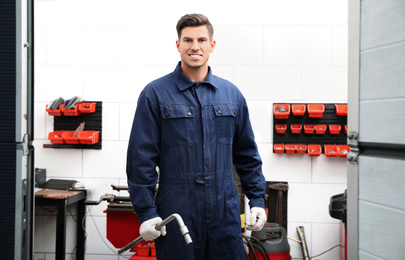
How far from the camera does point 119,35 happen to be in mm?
3432

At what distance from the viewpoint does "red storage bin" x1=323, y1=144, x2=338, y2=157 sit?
325 centimetres

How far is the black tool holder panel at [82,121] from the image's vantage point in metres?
3.43

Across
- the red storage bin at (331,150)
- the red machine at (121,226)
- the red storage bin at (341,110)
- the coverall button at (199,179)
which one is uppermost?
the red storage bin at (341,110)

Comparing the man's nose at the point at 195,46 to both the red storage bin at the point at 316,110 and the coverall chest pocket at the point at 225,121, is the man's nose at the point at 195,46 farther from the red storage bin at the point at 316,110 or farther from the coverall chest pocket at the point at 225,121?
the red storage bin at the point at 316,110

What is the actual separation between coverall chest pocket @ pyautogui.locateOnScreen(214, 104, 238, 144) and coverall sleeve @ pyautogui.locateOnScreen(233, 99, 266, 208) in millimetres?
82

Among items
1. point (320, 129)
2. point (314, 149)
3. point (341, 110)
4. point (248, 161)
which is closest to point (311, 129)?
point (320, 129)

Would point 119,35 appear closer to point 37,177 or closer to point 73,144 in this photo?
point 73,144

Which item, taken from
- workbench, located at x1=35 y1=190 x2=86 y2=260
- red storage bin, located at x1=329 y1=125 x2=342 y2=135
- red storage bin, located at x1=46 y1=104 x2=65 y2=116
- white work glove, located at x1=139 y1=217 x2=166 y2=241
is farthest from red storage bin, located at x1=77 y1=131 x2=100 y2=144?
red storage bin, located at x1=329 y1=125 x2=342 y2=135

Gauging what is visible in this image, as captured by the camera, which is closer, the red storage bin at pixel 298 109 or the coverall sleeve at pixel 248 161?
the coverall sleeve at pixel 248 161

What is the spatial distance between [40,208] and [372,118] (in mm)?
3114

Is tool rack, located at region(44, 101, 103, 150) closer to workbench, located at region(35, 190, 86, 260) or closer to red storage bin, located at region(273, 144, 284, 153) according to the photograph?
workbench, located at region(35, 190, 86, 260)

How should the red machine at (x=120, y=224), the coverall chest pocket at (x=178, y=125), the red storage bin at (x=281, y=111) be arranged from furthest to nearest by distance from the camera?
the red storage bin at (x=281, y=111)
the red machine at (x=120, y=224)
the coverall chest pocket at (x=178, y=125)

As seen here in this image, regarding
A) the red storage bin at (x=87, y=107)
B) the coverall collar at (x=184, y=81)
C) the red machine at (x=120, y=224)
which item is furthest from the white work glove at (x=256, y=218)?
the red storage bin at (x=87, y=107)

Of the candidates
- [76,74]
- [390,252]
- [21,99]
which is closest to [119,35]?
[76,74]
